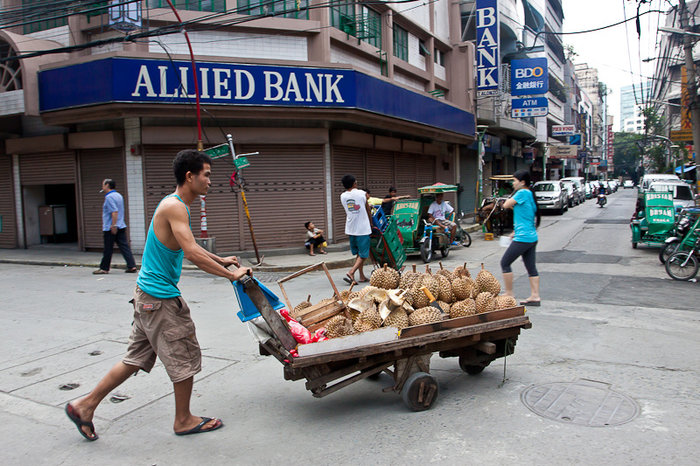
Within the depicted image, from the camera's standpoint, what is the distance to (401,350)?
3938mm

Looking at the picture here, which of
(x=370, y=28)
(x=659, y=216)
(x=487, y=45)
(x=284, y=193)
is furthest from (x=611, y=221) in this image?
(x=284, y=193)

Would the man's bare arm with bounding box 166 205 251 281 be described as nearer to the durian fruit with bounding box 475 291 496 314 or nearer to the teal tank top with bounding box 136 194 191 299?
the teal tank top with bounding box 136 194 191 299

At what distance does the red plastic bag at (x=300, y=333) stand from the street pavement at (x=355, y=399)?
2.03 ft

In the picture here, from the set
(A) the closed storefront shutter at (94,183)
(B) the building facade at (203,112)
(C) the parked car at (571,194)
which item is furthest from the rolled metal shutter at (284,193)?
(C) the parked car at (571,194)

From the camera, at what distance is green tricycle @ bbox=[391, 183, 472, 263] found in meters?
12.8

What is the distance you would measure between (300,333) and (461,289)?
5.19ft

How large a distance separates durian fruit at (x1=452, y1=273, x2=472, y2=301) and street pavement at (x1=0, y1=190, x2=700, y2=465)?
2.50 feet

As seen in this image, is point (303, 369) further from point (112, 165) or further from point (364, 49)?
point (364, 49)

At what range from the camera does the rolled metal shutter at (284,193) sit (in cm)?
1441

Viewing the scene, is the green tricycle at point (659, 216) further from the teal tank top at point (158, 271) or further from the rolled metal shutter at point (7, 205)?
the rolled metal shutter at point (7, 205)

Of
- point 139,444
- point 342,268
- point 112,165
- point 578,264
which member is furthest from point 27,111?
point 578,264

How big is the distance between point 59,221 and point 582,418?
1656 cm

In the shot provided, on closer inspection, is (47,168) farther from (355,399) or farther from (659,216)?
(659,216)

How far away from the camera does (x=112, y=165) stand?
14.1 metres
